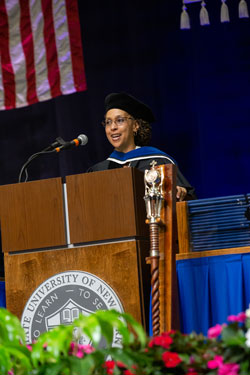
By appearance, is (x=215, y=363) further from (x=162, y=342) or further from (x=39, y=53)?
(x=39, y=53)

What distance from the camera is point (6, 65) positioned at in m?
6.89

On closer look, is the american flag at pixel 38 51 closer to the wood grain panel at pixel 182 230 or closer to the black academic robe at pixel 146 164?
the black academic robe at pixel 146 164

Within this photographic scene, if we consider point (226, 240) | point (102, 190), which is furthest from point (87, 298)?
point (226, 240)

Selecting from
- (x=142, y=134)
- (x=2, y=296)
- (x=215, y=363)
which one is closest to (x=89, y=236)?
(x=2, y=296)

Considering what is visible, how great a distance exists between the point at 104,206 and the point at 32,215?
0.38 meters

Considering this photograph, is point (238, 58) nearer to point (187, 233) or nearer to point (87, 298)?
point (187, 233)

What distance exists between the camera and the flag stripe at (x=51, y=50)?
671 centimetres

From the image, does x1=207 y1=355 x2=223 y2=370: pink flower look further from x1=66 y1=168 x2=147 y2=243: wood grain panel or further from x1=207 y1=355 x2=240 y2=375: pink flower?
x1=66 y1=168 x2=147 y2=243: wood grain panel

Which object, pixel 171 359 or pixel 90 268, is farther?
pixel 90 268

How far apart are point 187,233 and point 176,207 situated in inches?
5.6

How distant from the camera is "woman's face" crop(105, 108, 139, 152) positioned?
5141 mm

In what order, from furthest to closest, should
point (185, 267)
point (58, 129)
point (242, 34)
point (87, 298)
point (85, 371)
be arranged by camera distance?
point (58, 129) < point (242, 34) < point (185, 267) < point (87, 298) < point (85, 371)

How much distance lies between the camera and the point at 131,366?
1.72m

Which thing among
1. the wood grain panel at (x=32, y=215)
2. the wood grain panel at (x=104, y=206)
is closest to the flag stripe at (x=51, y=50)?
the wood grain panel at (x=32, y=215)
